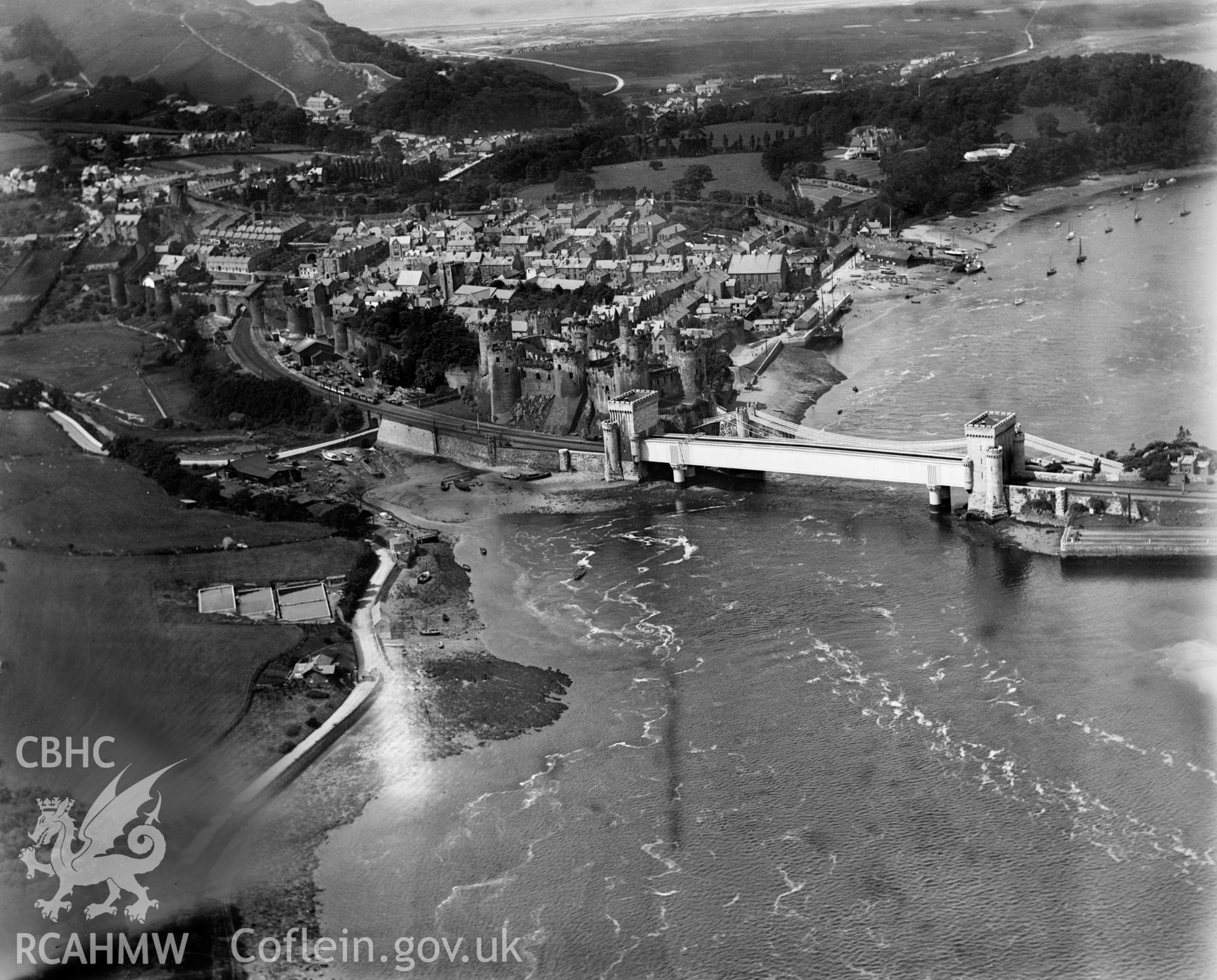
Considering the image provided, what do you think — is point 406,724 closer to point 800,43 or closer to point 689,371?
point 689,371

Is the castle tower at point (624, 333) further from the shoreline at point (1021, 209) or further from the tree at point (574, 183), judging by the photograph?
the tree at point (574, 183)

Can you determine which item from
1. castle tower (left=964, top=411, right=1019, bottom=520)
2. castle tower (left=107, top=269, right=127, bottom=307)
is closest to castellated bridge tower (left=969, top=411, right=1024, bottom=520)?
castle tower (left=964, top=411, right=1019, bottom=520)

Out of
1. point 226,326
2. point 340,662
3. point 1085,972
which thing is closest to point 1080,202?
point 226,326

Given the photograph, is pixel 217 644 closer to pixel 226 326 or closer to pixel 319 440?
pixel 319 440

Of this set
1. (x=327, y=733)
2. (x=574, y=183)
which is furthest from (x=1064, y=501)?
(x=574, y=183)

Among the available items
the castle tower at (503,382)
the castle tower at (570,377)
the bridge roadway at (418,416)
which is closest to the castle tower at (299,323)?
the bridge roadway at (418,416)

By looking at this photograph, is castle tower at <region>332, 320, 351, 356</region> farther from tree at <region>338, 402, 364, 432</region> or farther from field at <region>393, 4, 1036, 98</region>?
field at <region>393, 4, 1036, 98</region>

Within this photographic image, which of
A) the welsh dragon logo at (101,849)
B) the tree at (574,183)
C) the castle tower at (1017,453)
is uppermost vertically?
the tree at (574,183)
